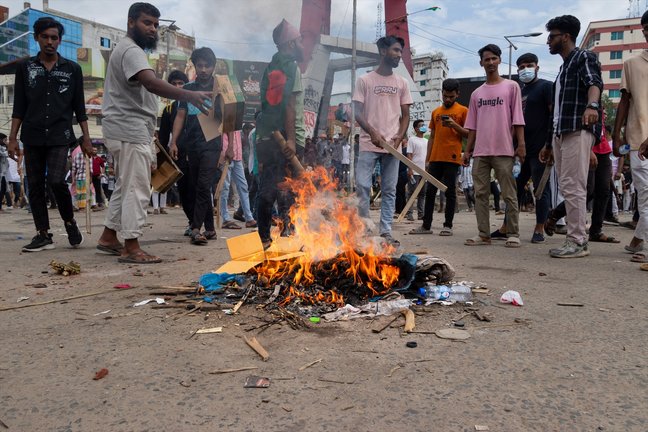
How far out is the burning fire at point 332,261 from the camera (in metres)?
3.25

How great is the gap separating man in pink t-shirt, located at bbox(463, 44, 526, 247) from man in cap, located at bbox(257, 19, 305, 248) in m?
2.41

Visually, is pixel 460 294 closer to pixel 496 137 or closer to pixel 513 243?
pixel 513 243

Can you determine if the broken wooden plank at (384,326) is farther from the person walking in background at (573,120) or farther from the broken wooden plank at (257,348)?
the person walking in background at (573,120)

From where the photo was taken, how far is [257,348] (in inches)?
92.4

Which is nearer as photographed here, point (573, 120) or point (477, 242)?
point (573, 120)

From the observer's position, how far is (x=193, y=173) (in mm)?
6281

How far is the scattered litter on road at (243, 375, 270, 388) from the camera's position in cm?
196

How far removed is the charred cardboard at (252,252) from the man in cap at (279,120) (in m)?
1.08

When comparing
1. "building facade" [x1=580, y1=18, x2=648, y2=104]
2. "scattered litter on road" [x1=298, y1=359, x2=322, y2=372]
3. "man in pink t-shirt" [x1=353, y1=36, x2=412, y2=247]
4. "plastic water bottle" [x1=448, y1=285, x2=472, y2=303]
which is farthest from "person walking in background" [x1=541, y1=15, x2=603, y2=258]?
"building facade" [x1=580, y1=18, x2=648, y2=104]

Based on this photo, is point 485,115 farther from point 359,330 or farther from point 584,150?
point 359,330

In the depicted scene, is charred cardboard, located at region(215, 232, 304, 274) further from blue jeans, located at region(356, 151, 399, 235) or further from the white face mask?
the white face mask

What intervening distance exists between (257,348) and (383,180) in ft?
13.2

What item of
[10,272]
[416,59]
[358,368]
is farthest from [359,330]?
[416,59]

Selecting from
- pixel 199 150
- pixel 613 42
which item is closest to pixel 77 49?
pixel 199 150
